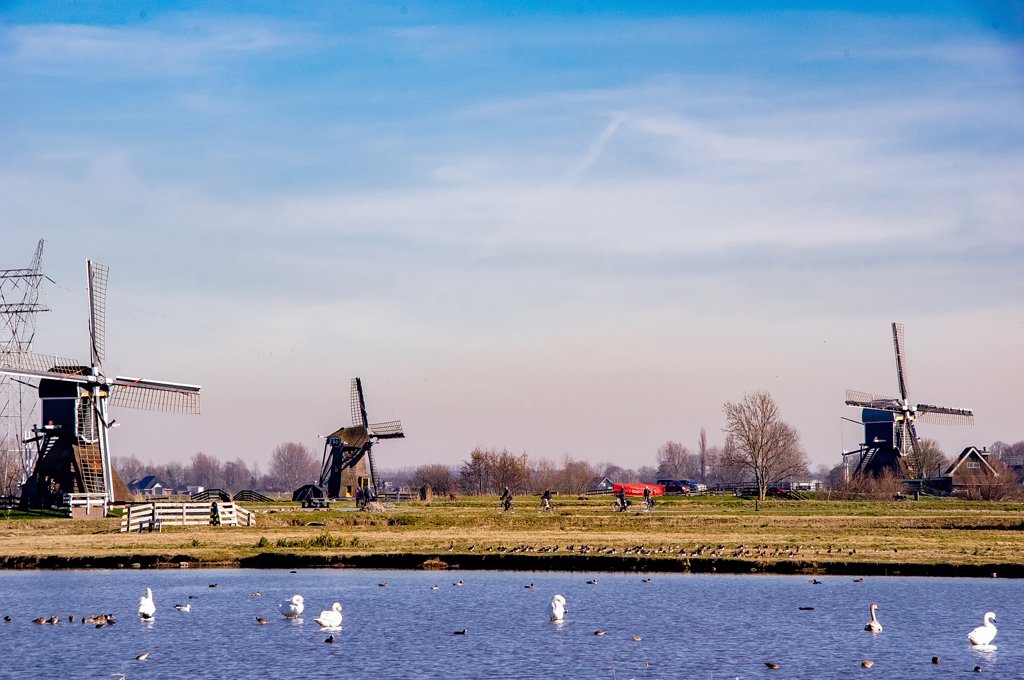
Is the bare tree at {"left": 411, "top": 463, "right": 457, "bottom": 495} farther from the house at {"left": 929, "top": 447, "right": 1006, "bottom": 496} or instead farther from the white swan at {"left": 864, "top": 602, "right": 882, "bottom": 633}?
the white swan at {"left": 864, "top": 602, "right": 882, "bottom": 633}

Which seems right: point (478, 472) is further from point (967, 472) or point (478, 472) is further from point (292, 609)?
point (292, 609)

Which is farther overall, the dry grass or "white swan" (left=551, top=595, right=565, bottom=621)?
the dry grass

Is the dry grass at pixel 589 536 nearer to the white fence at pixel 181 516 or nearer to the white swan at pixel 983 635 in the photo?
the white fence at pixel 181 516

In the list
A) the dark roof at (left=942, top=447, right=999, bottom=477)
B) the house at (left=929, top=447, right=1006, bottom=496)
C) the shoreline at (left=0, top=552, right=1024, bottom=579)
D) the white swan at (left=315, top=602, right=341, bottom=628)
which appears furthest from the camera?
the dark roof at (left=942, top=447, right=999, bottom=477)

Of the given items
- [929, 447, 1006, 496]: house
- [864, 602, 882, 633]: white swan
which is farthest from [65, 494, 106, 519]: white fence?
[929, 447, 1006, 496]: house

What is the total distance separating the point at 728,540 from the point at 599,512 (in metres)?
24.5

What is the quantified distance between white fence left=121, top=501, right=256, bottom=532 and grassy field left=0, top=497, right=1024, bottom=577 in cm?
116

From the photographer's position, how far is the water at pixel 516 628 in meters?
26.6

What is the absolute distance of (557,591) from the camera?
131 ft

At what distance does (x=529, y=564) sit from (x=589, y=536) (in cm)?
1239

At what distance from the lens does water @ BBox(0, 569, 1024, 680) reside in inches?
1046

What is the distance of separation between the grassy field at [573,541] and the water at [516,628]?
7.61 ft

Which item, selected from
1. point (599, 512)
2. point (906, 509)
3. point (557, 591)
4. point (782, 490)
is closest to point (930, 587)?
point (557, 591)

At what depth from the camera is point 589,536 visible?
5803cm
